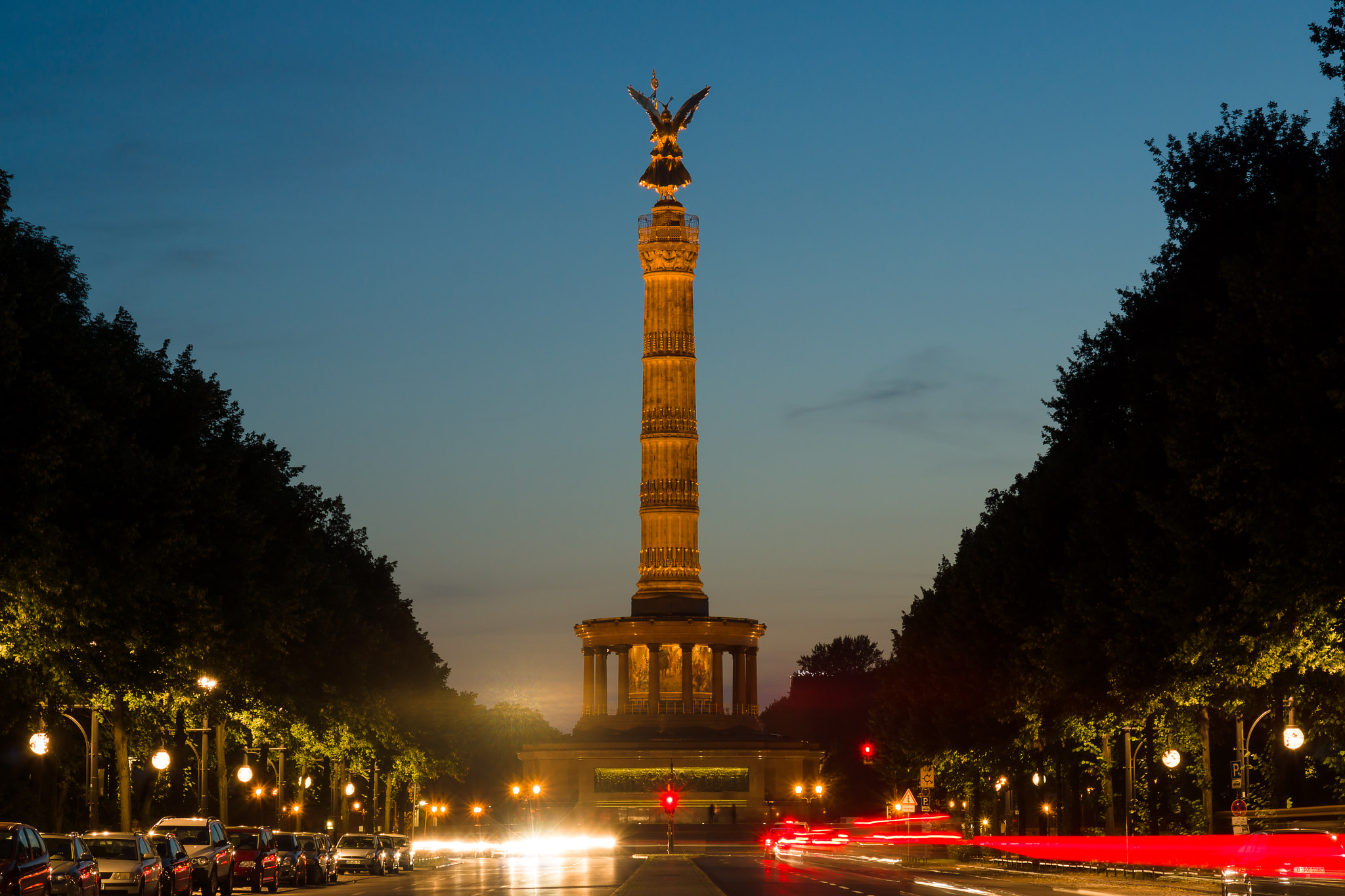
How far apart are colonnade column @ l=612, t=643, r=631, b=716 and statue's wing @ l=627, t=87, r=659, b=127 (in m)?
39.2

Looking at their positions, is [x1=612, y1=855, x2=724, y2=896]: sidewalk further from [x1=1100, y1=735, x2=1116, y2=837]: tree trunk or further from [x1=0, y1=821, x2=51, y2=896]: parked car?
[x1=0, y1=821, x2=51, y2=896]: parked car

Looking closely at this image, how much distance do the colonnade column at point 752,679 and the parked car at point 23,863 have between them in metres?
96.3

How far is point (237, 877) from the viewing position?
3706 cm

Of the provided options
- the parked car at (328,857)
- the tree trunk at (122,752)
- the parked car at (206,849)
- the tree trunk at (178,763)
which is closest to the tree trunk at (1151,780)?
the parked car at (328,857)

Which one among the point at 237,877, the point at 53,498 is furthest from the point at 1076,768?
the point at 53,498

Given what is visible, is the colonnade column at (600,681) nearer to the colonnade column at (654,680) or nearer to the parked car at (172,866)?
the colonnade column at (654,680)

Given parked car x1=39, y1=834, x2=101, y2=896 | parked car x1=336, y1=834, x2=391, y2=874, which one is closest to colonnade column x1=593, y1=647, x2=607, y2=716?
parked car x1=336, y1=834, x2=391, y2=874

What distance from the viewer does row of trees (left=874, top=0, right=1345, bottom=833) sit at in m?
26.1

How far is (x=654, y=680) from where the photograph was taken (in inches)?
4481

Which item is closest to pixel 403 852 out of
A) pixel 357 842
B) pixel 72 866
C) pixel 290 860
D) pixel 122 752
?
pixel 357 842

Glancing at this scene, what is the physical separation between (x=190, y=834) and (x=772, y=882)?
1348 cm

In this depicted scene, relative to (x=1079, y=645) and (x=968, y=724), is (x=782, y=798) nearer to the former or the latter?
(x=968, y=724)

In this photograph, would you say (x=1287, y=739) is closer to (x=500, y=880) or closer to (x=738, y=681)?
(x=500, y=880)

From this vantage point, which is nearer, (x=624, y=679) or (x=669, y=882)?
(x=669, y=882)
